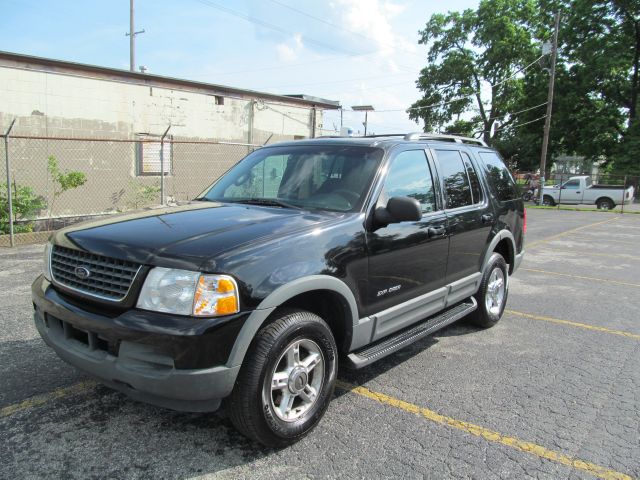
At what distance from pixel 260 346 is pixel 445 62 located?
163ft

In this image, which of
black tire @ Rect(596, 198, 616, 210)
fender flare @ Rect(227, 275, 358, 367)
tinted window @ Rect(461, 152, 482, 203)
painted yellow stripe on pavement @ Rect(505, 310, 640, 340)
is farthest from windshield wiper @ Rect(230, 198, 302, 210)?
black tire @ Rect(596, 198, 616, 210)

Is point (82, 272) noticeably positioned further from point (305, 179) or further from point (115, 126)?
point (115, 126)

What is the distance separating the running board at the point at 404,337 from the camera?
11.0 feet

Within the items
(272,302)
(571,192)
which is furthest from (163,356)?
(571,192)

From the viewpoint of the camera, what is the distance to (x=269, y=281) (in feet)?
8.88

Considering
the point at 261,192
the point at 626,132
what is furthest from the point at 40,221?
the point at 626,132

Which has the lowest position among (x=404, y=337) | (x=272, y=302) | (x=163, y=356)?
(x=404, y=337)

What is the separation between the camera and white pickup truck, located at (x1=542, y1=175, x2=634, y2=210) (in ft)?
85.3

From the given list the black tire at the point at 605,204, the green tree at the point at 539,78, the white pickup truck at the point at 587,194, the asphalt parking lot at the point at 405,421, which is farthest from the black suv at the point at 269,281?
the green tree at the point at 539,78

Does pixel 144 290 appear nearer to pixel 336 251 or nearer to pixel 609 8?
pixel 336 251

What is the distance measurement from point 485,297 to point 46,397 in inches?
161

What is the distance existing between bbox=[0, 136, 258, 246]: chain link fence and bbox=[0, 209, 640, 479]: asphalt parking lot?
5740 mm

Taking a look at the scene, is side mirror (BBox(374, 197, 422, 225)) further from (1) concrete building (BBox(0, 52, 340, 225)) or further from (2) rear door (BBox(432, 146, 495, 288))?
(1) concrete building (BBox(0, 52, 340, 225))

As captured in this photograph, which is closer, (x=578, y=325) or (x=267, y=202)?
(x=267, y=202)
